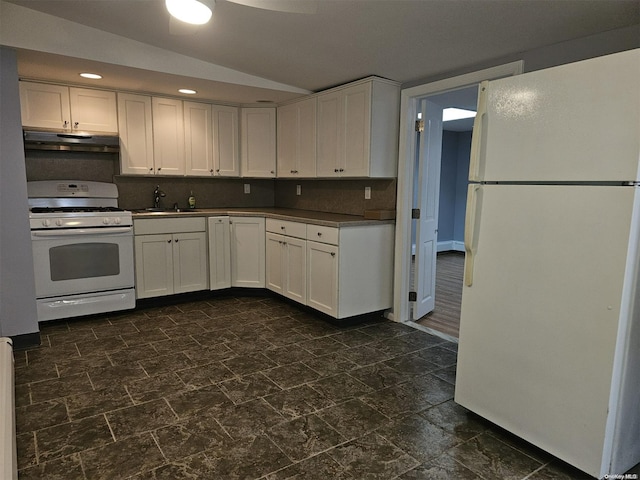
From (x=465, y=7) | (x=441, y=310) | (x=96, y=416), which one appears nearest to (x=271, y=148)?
(x=441, y=310)

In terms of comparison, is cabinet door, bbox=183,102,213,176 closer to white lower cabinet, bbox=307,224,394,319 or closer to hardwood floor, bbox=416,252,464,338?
white lower cabinet, bbox=307,224,394,319

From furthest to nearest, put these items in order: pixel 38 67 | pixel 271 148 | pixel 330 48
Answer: pixel 271 148, pixel 38 67, pixel 330 48

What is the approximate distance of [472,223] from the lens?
6.80 ft

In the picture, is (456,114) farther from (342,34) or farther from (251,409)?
(251,409)

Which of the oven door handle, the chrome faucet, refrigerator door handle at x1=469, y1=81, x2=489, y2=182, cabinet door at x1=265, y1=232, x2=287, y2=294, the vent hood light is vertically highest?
the vent hood light

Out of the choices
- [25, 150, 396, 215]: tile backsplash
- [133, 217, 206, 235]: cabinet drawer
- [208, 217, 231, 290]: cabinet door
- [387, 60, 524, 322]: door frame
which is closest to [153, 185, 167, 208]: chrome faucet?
[25, 150, 396, 215]: tile backsplash

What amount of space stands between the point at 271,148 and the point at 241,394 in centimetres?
299

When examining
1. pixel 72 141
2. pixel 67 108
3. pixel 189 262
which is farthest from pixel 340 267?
pixel 67 108

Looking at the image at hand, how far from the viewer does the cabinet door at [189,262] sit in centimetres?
415

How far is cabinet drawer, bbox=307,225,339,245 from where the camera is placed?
3441mm

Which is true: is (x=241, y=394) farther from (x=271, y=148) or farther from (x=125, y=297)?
(x=271, y=148)

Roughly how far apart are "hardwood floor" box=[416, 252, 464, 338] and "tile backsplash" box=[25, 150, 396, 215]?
1160 millimetres

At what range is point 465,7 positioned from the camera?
2.13 metres

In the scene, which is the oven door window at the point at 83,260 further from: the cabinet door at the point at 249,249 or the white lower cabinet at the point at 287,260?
the white lower cabinet at the point at 287,260
